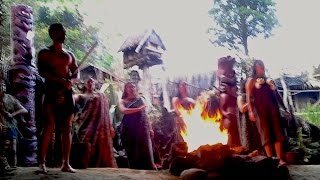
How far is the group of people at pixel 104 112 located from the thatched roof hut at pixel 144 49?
5483mm

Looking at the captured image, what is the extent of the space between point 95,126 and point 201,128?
2506mm

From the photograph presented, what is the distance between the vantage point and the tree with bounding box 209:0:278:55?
69.1ft

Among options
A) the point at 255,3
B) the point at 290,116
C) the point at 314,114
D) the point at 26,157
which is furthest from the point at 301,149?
the point at 255,3

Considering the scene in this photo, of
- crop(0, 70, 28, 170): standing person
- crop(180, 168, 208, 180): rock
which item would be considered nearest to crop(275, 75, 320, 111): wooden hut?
crop(180, 168, 208, 180): rock

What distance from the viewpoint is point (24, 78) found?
26.1 ft

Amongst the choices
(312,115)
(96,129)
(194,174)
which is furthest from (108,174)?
(312,115)

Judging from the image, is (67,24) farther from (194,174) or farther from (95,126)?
(194,174)

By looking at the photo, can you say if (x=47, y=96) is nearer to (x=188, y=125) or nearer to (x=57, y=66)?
(x=57, y=66)

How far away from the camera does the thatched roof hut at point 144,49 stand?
47.4 feet

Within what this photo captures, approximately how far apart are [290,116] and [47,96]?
915 cm

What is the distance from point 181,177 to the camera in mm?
6297

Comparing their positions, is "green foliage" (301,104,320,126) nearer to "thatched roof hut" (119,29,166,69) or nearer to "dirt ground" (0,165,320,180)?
"thatched roof hut" (119,29,166,69)

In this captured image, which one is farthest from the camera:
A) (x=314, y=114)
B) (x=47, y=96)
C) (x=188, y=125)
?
(x=314, y=114)

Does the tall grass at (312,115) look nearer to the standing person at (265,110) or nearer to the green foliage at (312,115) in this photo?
the green foliage at (312,115)
